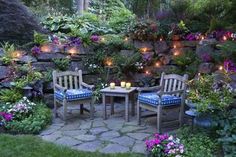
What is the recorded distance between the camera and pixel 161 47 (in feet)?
25.1

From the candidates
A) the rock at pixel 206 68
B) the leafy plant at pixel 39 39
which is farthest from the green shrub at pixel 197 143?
the leafy plant at pixel 39 39

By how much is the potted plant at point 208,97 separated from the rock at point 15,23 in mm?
4219

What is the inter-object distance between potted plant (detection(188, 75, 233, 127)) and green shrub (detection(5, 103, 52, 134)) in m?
2.40

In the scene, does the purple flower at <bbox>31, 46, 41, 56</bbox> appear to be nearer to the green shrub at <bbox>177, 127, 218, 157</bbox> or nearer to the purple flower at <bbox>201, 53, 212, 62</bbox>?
the purple flower at <bbox>201, 53, 212, 62</bbox>

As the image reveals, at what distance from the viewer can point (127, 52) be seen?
Answer: 769 cm

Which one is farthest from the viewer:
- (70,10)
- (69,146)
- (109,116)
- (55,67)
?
(70,10)

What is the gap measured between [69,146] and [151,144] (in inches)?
47.4

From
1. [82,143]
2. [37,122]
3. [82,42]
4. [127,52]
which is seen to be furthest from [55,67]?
[82,143]

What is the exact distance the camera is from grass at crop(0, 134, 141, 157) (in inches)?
169

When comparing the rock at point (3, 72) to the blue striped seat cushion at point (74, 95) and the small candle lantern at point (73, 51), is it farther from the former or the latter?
the small candle lantern at point (73, 51)

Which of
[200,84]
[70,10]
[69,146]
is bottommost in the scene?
[69,146]

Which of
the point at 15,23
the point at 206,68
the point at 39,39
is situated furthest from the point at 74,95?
the point at 15,23

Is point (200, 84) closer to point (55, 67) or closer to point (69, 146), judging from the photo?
point (69, 146)

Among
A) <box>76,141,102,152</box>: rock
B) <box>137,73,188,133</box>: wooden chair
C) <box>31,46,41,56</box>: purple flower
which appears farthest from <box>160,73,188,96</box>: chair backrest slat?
<box>31,46,41,56</box>: purple flower
